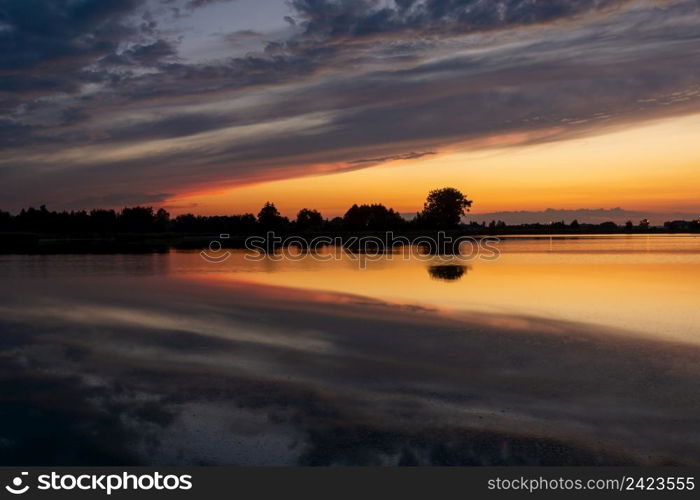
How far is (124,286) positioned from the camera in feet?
82.9

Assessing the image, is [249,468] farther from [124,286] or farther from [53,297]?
[124,286]

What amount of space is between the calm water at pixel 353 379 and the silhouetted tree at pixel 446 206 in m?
149

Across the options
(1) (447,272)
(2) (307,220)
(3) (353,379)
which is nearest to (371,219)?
(2) (307,220)

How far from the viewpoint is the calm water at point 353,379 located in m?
7.47

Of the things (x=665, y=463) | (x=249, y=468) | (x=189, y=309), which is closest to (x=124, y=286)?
(x=189, y=309)

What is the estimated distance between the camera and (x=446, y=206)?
6806 inches
